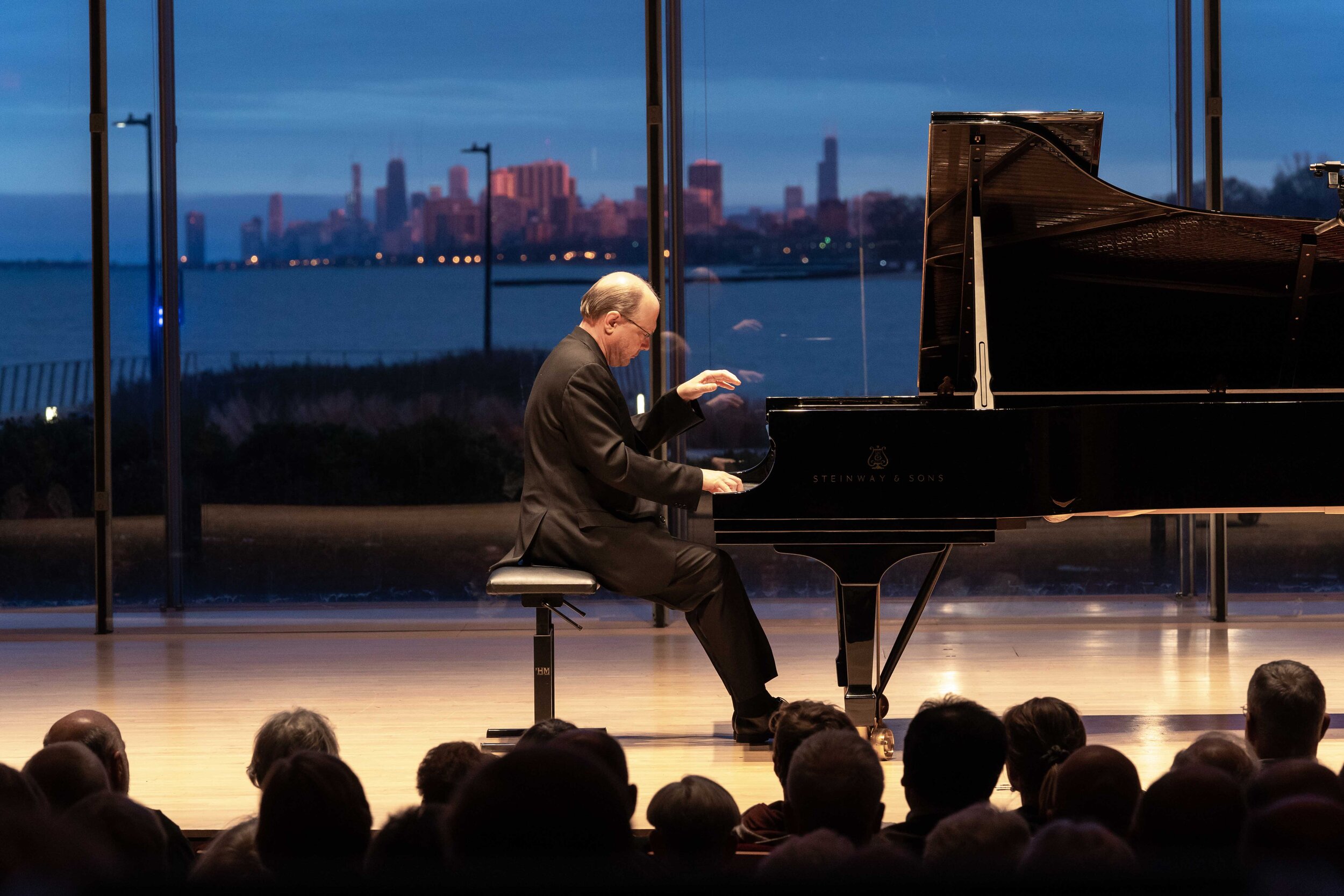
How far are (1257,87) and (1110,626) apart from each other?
97.3 inches

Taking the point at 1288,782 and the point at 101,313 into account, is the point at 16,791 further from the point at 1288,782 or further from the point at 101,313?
the point at 101,313

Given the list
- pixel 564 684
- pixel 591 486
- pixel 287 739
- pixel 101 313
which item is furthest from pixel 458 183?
pixel 287 739

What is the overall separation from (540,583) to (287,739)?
128cm

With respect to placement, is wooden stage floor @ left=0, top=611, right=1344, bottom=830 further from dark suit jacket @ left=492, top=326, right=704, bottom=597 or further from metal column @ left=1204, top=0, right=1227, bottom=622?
dark suit jacket @ left=492, top=326, right=704, bottom=597

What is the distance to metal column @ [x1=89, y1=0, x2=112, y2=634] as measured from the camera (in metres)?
5.85

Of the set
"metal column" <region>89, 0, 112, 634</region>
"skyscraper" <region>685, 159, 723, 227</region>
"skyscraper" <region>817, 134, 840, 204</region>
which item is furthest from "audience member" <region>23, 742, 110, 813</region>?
"skyscraper" <region>817, 134, 840, 204</region>

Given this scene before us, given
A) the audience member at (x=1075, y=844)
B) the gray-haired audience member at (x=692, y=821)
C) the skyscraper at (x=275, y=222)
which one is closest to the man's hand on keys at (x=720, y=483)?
the gray-haired audience member at (x=692, y=821)

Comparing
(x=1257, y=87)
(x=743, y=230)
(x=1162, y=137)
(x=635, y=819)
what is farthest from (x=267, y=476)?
(x=1257, y=87)

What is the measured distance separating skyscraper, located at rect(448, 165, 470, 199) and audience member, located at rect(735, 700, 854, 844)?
404cm

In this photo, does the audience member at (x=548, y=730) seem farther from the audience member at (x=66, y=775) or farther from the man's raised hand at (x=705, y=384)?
the man's raised hand at (x=705, y=384)

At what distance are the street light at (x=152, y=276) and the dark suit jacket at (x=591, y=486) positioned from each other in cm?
291

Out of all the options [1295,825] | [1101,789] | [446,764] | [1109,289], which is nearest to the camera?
[1295,825]

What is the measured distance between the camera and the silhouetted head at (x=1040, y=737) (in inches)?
96.4

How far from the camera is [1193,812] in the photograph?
1497mm
